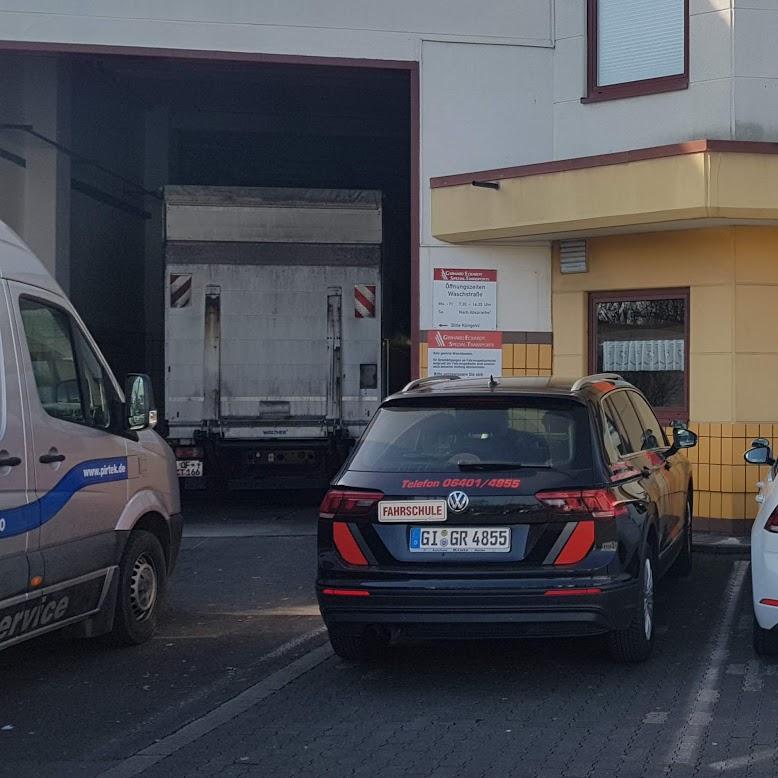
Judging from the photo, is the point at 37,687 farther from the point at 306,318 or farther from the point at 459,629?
the point at 306,318

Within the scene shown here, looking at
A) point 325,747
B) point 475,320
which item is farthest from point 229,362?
point 325,747

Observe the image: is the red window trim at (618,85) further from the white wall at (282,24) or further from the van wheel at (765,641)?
the van wheel at (765,641)

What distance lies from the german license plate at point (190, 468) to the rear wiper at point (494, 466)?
773 centimetres

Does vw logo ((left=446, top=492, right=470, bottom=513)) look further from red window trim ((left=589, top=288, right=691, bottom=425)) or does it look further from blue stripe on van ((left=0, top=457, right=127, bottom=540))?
red window trim ((left=589, top=288, right=691, bottom=425))

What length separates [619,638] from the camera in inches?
260

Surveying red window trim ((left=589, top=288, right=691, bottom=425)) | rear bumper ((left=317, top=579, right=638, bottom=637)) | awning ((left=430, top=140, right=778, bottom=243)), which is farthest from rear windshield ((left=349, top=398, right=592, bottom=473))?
red window trim ((left=589, top=288, right=691, bottom=425))

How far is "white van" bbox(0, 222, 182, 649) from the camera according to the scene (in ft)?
20.1

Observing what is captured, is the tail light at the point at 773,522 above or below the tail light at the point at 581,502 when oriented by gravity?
below

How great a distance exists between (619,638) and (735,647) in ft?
3.53

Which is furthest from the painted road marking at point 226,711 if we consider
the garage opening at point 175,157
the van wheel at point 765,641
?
the garage opening at point 175,157

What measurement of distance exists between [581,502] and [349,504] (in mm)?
1182

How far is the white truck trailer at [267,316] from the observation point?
1368 centimetres

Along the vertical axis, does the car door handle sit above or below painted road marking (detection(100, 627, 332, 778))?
above

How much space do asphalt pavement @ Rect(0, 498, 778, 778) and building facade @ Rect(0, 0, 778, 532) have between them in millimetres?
3807
